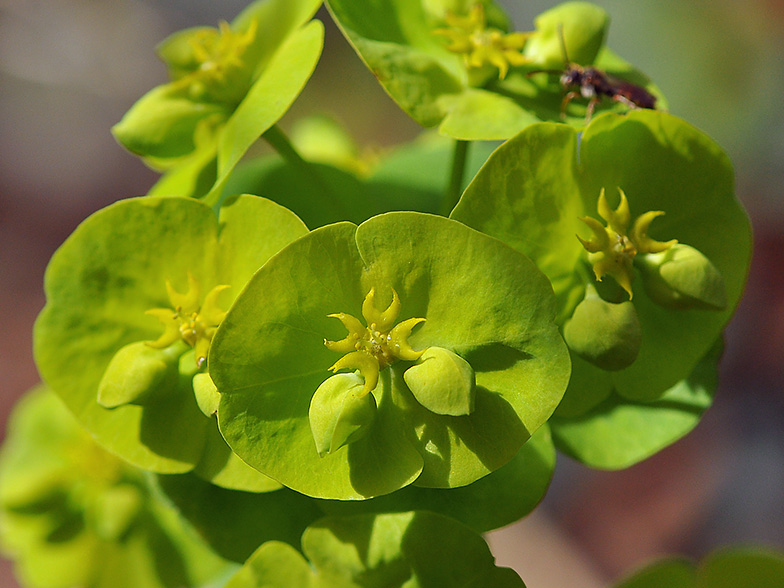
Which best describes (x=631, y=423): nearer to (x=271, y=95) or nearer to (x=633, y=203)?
(x=633, y=203)

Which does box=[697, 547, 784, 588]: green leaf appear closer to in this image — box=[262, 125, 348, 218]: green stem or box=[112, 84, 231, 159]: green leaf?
box=[262, 125, 348, 218]: green stem

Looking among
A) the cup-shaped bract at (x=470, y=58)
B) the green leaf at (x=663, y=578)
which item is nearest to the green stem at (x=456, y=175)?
the cup-shaped bract at (x=470, y=58)

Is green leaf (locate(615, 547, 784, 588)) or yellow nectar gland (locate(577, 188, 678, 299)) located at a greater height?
yellow nectar gland (locate(577, 188, 678, 299))

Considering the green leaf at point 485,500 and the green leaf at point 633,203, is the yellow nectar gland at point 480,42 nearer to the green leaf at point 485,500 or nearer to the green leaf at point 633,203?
the green leaf at point 633,203

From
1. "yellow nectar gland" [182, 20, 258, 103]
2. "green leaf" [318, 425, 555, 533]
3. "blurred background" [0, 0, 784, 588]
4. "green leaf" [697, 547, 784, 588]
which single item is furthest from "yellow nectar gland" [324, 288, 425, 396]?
"blurred background" [0, 0, 784, 588]

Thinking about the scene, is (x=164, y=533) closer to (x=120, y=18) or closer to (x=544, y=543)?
(x=544, y=543)

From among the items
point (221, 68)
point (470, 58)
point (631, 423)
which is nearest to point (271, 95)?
point (221, 68)
